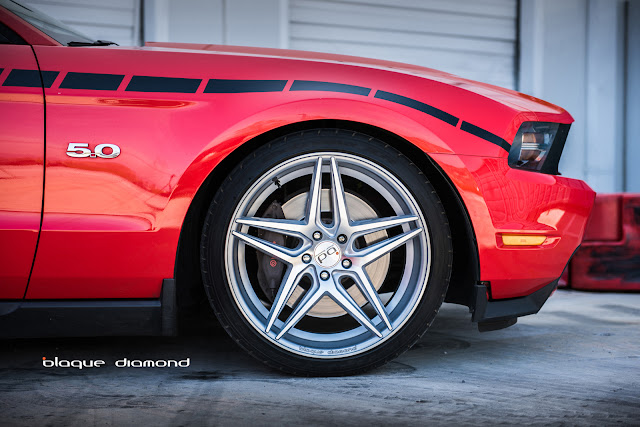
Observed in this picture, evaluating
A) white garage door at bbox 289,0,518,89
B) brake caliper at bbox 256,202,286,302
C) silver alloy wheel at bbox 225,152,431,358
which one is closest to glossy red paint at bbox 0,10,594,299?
silver alloy wheel at bbox 225,152,431,358

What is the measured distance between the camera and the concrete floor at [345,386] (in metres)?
1.77

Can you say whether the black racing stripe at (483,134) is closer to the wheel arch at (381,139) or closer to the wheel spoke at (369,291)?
the wheel arch at (381,139)

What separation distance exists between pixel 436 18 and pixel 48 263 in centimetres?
525

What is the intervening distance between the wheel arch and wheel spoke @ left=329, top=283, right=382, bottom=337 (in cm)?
37

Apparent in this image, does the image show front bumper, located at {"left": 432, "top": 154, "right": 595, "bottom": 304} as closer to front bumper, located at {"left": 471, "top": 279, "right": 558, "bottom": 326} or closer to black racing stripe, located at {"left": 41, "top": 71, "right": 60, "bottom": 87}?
front bumper, located at {"left": 471, "top": 279, "right": 558, "bottom": 326}

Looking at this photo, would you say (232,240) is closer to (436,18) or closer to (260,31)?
(260,31)

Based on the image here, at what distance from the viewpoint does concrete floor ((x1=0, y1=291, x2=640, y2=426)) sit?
5.80 feet

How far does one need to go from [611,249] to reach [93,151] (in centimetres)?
374

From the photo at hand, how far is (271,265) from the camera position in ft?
7.35

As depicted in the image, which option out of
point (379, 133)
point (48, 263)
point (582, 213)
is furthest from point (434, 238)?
point (48, 263)

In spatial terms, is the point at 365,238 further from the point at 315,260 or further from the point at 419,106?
the point at 419,106

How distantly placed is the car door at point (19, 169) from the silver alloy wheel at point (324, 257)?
0.62 meters

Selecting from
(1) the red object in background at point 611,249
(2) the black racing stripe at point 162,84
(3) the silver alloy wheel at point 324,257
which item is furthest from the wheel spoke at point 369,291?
(1) the red object in background at point 611,249

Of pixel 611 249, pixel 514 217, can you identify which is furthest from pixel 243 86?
pixel 611 249
